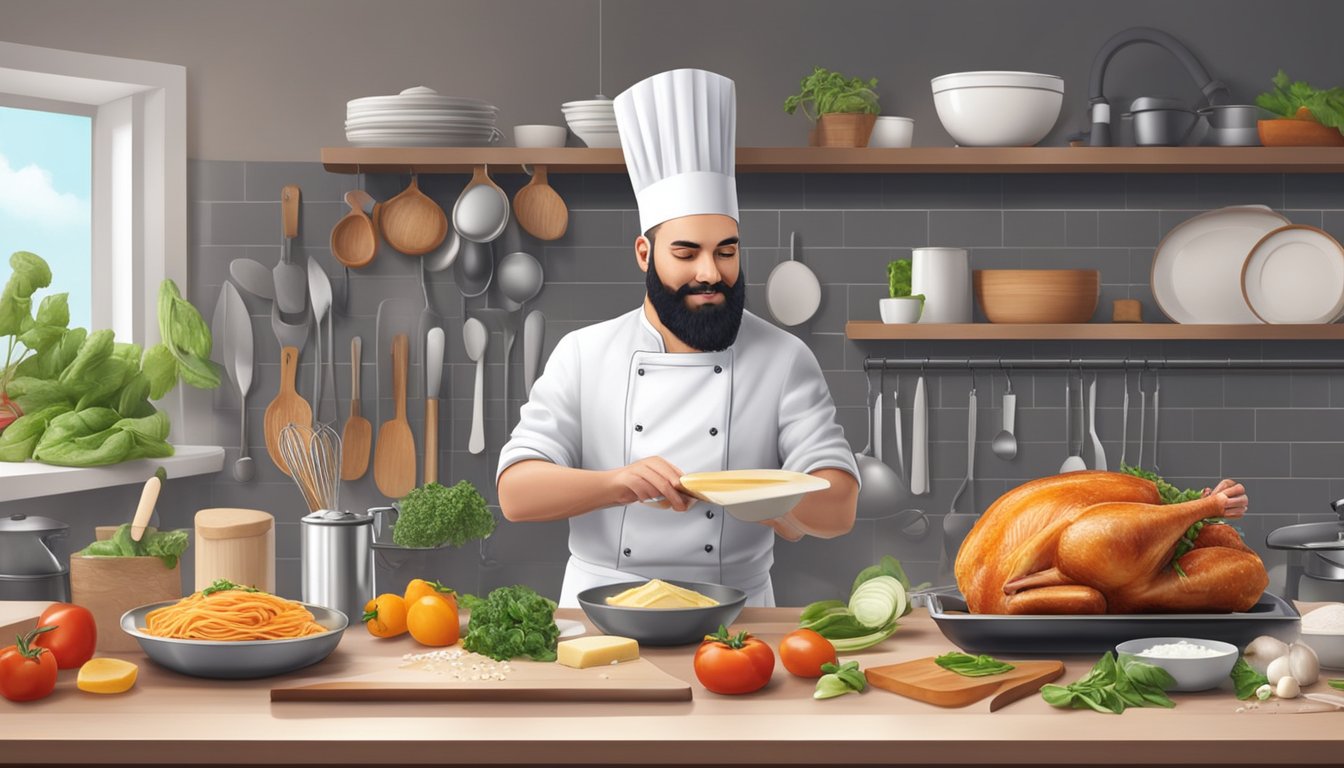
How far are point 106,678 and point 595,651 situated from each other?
22.5 inches

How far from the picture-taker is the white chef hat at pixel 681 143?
219cm

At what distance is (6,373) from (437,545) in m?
1.21

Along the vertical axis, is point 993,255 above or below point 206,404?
above

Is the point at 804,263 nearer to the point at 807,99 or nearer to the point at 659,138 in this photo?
the point at 807,99

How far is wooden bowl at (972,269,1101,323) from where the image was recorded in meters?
3.09

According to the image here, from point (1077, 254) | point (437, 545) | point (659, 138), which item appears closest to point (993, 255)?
point (1077, 254)

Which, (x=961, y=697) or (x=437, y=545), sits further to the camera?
(x=437, y=545)

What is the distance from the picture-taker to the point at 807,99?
323cm

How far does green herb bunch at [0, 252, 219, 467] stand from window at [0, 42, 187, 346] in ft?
0.88

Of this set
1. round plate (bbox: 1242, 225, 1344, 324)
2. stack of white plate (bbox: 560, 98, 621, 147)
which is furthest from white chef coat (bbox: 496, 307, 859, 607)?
round plate (bbox: 1242, 225, 1344, 324)

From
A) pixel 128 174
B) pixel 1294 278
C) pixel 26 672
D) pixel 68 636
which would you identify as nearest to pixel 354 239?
pixel 128 174

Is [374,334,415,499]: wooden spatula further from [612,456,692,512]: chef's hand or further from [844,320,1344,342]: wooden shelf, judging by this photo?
[612,456,692,512]: chef's hand

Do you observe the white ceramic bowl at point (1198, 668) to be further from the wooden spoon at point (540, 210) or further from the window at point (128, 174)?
the window at point (128, 174)

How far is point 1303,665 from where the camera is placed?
4.58 ft
